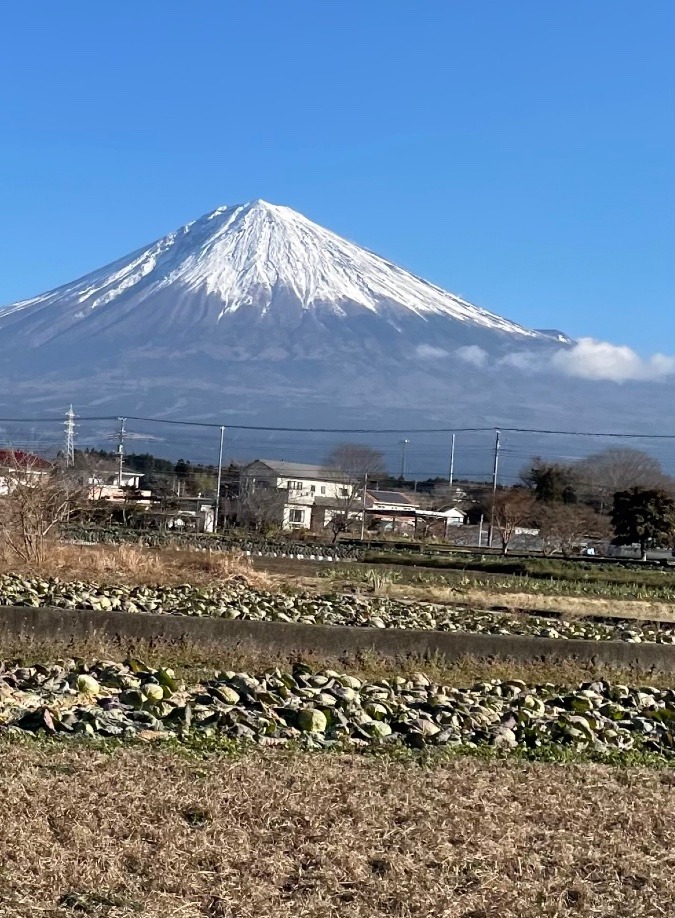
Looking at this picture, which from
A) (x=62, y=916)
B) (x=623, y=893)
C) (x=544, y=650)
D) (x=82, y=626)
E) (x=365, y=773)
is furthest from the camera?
(x=544, y=650)

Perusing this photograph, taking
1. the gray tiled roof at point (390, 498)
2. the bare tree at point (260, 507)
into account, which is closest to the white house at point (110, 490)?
the bare tree at point (260, 507)

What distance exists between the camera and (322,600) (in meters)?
16.6

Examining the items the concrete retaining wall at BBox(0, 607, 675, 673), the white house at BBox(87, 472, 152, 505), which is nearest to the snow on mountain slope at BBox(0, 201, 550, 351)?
the white house at BBox(87, 472, 152, 505)

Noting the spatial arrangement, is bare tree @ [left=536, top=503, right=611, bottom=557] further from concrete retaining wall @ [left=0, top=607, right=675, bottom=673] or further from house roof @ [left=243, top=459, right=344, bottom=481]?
concrete retaining wall @ [left=0, top=607, right=675, bottom=673]

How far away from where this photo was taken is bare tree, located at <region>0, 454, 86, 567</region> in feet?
59.6

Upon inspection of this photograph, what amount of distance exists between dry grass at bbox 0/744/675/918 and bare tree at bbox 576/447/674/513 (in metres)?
65.8

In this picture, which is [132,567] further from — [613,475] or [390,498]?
[613,475]

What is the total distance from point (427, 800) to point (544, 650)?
6.49 m

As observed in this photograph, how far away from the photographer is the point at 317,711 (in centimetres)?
664

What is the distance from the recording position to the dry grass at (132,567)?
17500 millimetres

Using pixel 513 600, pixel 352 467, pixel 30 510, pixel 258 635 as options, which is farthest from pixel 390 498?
pixel 258 635

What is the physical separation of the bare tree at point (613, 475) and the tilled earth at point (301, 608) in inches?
2125

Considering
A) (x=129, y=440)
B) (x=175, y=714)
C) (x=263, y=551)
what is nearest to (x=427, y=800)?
(x=175, y=714)

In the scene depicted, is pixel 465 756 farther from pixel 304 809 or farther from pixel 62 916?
pixel 62 916
